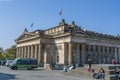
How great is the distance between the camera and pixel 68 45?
230ft

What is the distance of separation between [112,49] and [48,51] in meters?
23.2

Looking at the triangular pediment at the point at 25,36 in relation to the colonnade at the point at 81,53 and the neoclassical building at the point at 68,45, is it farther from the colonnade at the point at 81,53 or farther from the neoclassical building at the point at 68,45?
the colonnade at the point at 81,53

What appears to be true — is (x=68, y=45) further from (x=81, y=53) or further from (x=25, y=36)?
(x=25, y=36)

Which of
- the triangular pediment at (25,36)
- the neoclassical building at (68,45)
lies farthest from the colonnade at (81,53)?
the triangular pediment at (25,36)

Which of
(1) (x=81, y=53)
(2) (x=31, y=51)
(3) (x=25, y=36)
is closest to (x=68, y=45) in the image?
(1) (x=81, y=53)

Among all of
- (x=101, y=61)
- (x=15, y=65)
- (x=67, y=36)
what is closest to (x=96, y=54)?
(x=101, y=61)

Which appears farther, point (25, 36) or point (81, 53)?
point (25, 36)

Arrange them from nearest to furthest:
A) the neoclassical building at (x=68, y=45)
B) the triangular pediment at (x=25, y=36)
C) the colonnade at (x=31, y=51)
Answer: the neoclassical building at (x=68, y=45) < the colonnade at (x=31, y=51) < the triangular pediment at (x=25, y=36)

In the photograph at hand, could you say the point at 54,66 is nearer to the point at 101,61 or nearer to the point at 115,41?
the point at 101,61

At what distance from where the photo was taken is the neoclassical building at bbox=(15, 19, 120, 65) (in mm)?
69875

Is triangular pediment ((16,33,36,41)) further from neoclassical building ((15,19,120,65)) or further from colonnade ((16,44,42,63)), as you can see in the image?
colonnade ((16,44,42,63))

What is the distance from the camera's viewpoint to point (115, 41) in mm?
83688

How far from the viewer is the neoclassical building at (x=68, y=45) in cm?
6988

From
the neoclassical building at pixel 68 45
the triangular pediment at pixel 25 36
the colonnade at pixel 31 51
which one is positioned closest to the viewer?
the neoclassical building at pixel 68 45
